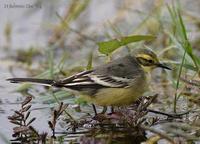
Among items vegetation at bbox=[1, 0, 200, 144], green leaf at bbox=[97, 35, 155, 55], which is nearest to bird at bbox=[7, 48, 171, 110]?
vegetation at bbox=[1, 0, 200, 144]

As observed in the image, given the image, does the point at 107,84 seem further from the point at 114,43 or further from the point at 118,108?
the point at 114,43

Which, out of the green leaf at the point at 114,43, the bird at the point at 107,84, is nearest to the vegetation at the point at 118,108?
the green leaf at the point at 114,43

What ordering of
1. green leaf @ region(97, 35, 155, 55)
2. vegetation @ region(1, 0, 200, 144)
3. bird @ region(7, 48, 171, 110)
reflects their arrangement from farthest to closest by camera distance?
green leaf @ region(97, 35, 155, 55) < bird @ region(7, 48, 171, 110) < vegetation @ region(1, 0, 200, 144)

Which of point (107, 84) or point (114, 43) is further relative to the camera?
point (114, 43)

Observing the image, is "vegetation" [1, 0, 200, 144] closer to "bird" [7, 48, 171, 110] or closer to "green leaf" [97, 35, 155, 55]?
"green leaf" [97, 35, 155, 55]

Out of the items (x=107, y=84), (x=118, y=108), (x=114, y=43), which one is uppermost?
(x=114, y=43)

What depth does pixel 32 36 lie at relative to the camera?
32.8ft

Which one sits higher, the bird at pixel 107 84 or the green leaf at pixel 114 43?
the green leaf at pixel 114 43

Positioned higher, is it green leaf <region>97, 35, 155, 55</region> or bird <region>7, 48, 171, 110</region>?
green leaf <region>97, 35, 155, 55</region>

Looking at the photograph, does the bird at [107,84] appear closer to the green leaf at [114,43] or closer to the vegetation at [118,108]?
the vegetation at [118,108]

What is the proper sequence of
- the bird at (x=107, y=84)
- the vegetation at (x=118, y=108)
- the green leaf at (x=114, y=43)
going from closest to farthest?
the vegetation at (x=118, y=108)
the bird at (x=107, y=84)
the green leaf at (x=114, y=43)

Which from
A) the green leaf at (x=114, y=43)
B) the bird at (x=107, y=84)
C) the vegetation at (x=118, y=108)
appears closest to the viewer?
the vegetation at (x=118, y=108)

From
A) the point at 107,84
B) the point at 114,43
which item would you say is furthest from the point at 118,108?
the point at 114,43

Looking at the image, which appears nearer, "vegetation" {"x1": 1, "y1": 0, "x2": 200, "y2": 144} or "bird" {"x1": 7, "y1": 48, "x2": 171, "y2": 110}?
"vegetation" {"x1": 1, "y1": 0, "x2": 200, "y2": 144}
